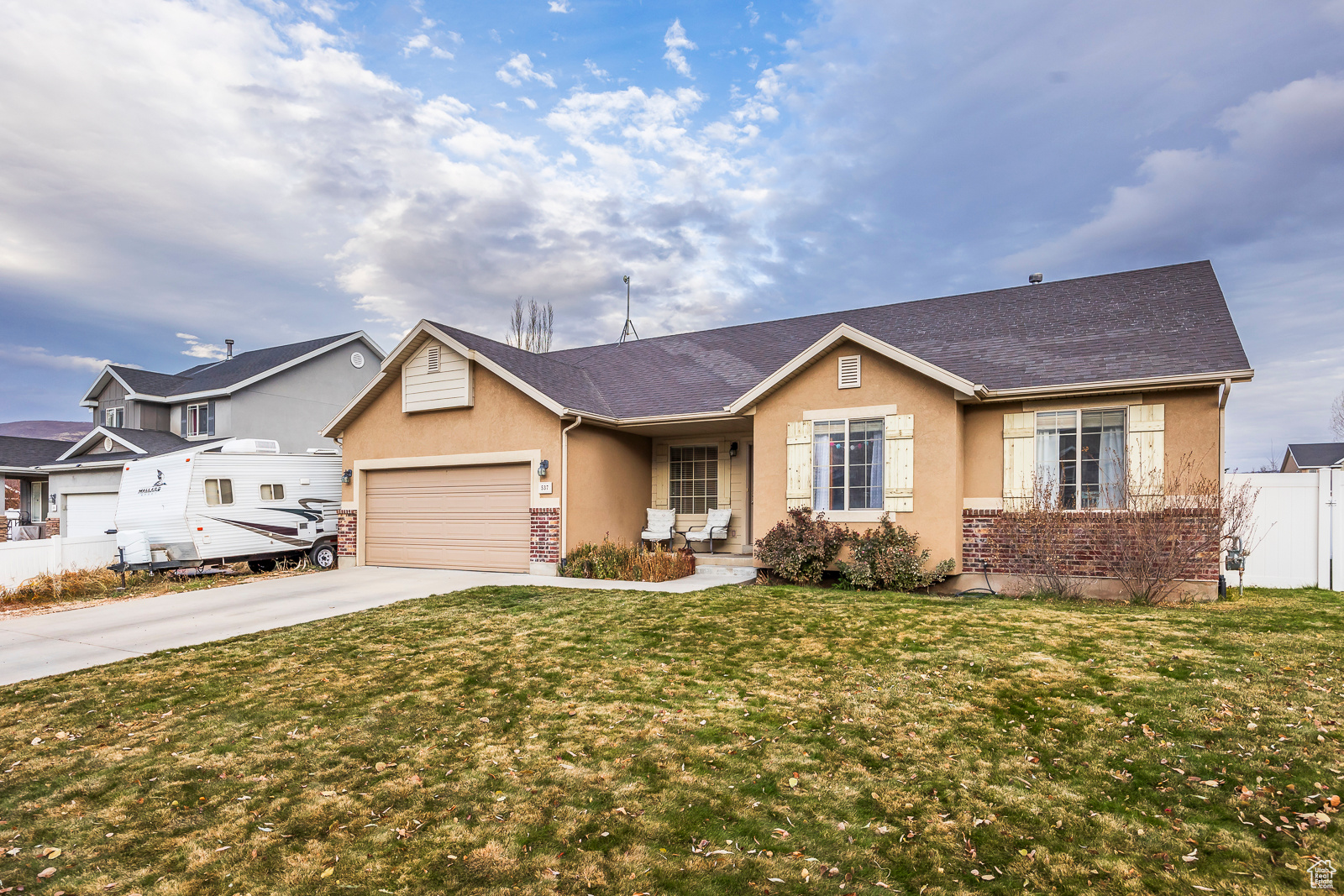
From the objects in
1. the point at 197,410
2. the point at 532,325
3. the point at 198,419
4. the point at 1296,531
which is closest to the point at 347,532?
the point at 198,419

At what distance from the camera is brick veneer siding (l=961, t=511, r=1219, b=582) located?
30.7ft

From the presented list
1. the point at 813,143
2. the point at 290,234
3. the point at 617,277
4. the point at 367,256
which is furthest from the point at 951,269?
the point at 290,234

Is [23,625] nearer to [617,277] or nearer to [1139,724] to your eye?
[1139,724]

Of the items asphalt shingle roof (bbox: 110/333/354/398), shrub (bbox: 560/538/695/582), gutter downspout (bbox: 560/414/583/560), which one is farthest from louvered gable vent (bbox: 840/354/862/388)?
asphalt shingle roof (bbox: 110/333/354/398)

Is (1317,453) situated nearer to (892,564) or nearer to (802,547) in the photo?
(892,564)

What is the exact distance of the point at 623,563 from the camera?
1222 centimetres

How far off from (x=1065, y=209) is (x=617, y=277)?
1342 centimetres

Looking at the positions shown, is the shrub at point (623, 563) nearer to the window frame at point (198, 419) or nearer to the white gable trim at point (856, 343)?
the white gable trim at point (856, 343)

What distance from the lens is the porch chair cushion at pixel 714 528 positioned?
1350 cm

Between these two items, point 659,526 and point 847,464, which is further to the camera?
point 659,526

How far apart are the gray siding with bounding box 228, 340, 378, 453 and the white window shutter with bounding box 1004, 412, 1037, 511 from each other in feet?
68.2

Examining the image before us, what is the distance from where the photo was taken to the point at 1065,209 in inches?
698

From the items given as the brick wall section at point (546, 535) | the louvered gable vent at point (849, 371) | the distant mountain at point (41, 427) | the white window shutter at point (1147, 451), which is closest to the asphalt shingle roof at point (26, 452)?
the brick wall section at point (546, 535)

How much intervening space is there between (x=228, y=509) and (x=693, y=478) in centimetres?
978
